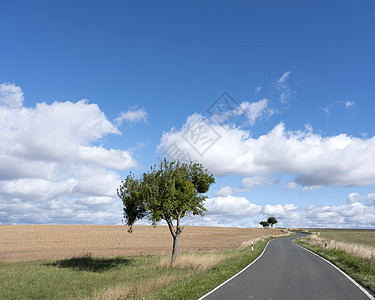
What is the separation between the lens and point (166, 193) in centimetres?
2066

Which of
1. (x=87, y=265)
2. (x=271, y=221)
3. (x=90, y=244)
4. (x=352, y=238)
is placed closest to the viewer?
(x=87, y=265)

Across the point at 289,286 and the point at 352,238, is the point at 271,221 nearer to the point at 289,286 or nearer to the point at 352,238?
the point at 352,238

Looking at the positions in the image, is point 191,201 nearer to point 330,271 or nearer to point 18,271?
point 330,271

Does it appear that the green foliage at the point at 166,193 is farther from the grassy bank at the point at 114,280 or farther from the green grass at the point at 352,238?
the green grass at the point at 352,238

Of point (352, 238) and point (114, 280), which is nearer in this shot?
point (114, 280)

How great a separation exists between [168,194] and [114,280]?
6.38 metres

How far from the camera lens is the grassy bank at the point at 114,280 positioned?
1190 centimetres

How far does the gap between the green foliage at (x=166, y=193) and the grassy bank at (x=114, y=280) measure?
3611mm

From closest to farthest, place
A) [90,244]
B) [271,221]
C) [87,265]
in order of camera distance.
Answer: [87,265], [90,244], [271,221]

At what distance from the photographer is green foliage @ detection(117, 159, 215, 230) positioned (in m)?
20.3

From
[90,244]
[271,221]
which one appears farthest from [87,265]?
[271,221]

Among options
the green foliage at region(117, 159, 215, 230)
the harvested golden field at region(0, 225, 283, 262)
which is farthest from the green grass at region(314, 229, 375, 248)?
the green foliage at region(117, 159, 215, 230)

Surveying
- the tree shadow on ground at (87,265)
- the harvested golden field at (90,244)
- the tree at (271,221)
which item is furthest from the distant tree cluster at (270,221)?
the tree shadow on ground at (87,265)

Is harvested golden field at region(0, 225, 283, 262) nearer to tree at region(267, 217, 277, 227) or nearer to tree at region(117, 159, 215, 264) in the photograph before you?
tree at region(117, 159, 215, 264)
